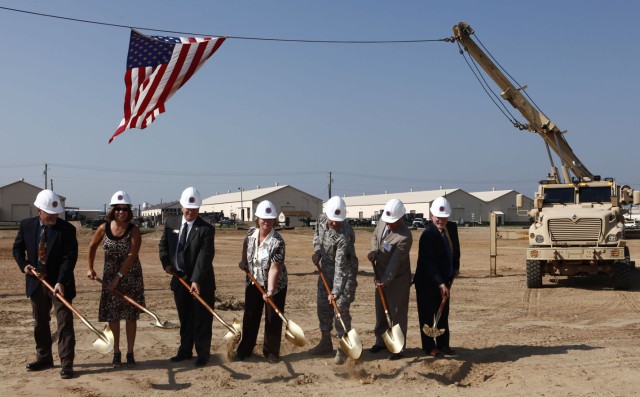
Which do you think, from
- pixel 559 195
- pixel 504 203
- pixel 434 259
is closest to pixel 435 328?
pixel 434 259

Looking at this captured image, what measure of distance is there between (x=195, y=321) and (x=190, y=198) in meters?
1.34

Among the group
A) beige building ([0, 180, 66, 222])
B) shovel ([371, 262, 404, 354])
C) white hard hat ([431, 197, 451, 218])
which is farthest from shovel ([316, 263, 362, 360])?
beige building ([0, 180, 66, 222])

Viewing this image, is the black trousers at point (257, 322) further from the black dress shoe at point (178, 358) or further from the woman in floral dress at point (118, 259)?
the woman in floral dress at point (118, 259)

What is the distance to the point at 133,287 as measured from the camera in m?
7.09

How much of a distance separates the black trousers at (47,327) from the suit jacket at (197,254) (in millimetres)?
1096

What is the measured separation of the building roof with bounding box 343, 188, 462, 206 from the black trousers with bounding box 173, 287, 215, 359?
72062 millimetres

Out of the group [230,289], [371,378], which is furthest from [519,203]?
[371,378]

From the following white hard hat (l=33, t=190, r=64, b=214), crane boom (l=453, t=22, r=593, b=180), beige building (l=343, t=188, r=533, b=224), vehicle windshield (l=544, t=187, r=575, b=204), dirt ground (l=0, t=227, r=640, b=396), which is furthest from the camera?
beige building (l=343, t=188, r=533, b=224)

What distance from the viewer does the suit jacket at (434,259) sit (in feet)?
24.5

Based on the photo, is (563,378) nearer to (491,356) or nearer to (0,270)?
(491,356)

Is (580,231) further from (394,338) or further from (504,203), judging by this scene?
(504,203)

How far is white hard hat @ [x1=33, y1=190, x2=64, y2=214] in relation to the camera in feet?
21.9

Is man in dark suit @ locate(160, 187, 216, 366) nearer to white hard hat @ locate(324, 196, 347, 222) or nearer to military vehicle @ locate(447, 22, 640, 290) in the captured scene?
white hard hat @ locate(324, 196, 347, 222)

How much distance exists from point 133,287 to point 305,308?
5123 mm
